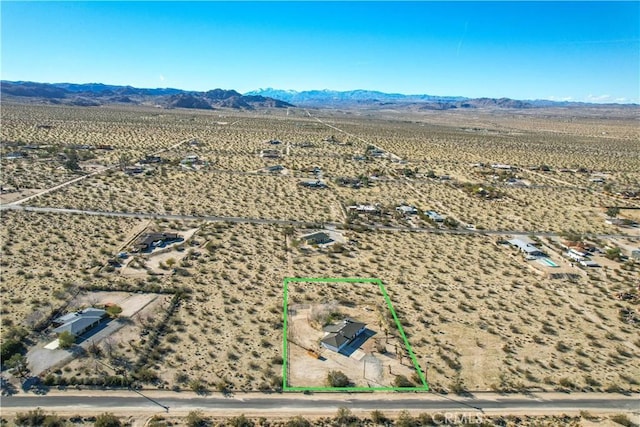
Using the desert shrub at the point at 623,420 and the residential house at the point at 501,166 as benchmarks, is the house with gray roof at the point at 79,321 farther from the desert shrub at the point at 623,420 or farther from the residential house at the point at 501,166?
the residential house at the point at 501,166

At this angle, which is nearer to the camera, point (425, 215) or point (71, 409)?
point (71, 409)

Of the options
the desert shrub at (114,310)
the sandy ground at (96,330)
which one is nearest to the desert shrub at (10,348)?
the sandy ground at (96,330)

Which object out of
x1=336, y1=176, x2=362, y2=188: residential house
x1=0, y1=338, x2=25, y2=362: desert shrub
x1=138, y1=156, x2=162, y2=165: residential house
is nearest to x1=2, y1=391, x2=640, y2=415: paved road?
x1=0, y1=338, x2=25, y2=362: desert shrub

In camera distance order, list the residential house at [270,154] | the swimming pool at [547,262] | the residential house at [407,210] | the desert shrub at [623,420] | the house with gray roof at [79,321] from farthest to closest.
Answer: the residential house at [270,154] → the residential house at [407,210] → the swimming pool at [547,262] → the house with gray roof at [79,321] → the desert shrub at [623,420]

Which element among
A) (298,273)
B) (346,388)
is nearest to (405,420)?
(346,388)

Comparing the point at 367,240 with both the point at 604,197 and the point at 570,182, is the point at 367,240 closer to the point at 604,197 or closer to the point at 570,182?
the point at 604,197

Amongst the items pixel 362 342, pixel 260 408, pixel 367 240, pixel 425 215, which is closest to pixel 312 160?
pixel 425 215

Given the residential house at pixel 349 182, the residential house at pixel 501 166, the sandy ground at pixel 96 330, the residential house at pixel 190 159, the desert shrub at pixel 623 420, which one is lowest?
the desert shrub at pixel 623 420
